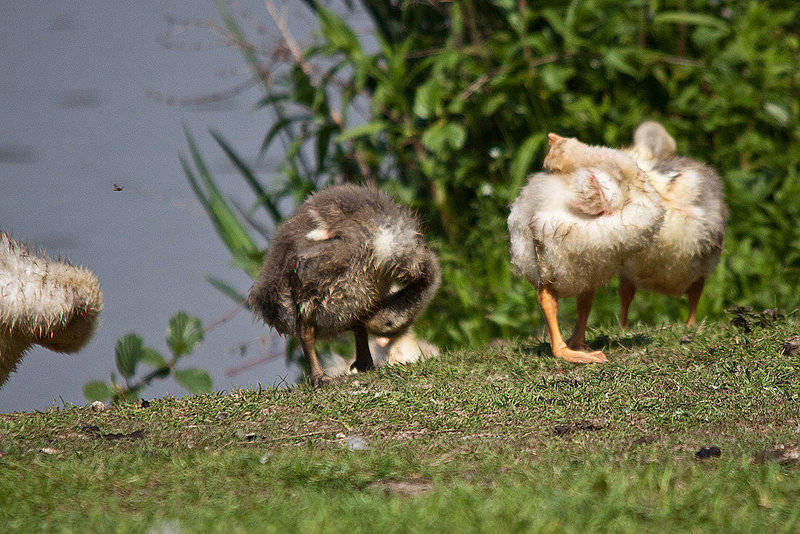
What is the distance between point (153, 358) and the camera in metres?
6.02

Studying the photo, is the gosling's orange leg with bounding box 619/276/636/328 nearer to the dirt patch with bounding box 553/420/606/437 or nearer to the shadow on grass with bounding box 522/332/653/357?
the shadow on grass with bounding box 522/332/653/357

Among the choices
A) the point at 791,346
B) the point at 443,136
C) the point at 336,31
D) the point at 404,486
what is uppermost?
the point at 336,31

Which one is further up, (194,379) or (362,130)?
(362,130)

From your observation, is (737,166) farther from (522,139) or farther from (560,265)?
(560,265)

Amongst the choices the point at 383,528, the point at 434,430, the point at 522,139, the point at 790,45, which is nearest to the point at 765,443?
the point at 434,430

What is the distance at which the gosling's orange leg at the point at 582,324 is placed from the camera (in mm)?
5215

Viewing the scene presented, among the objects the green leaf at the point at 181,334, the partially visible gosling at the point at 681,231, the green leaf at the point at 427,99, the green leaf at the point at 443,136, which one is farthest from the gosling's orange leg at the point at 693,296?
the green leaf at the point at 181,334

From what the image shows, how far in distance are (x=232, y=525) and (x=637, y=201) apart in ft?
9.54

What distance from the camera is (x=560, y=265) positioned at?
15.4ft

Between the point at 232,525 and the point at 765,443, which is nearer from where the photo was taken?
the point at 232,525

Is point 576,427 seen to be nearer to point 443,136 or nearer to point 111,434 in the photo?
point 111,434

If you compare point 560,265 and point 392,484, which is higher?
point 560,265

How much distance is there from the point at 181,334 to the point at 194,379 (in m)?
0.34

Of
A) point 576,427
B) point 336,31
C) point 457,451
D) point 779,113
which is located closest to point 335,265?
point 457,451
